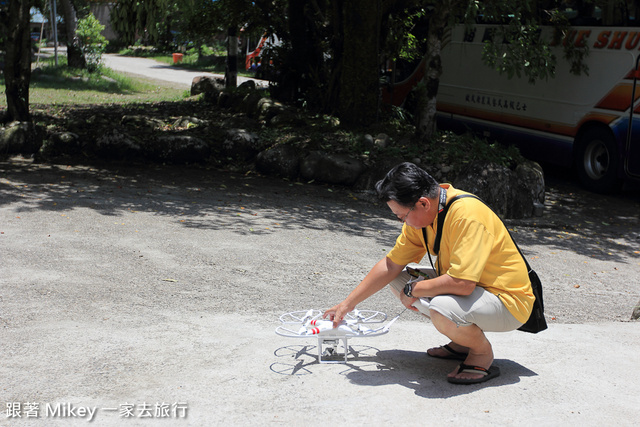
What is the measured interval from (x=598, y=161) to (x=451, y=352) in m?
9.36

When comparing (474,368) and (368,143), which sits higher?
(368,143)

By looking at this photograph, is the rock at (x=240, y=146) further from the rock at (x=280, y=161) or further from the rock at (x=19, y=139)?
the rock at (x=19, y=139)

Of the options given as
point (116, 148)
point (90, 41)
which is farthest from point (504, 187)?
point (90, 41)

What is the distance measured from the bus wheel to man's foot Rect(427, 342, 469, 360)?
28.8ft

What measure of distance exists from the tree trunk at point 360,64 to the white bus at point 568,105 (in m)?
2.94

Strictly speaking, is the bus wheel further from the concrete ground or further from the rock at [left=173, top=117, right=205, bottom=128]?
the rock at [left=173, top=117, right=205, bottom=128]

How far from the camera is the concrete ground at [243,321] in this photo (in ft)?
11.5

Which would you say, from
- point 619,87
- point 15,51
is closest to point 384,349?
point 619,87

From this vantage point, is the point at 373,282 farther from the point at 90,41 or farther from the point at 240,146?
the point at 90,41

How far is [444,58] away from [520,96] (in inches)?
110

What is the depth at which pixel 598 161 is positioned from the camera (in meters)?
12.4

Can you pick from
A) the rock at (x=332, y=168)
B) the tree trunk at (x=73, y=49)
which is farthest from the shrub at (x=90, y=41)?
the rock at (x=332, y=168)

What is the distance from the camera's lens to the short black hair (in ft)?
11.8

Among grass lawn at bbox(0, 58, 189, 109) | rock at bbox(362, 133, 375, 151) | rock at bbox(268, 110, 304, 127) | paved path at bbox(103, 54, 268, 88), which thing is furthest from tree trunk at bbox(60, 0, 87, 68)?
rock at bbox(362, 133, 375, 151)
